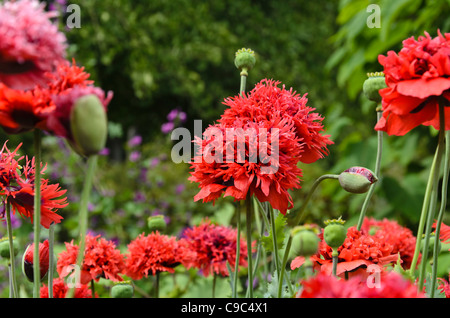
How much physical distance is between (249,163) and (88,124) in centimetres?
20

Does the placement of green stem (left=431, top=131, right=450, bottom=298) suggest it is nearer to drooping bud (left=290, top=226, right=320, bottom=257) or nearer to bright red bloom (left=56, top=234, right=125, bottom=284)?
drooping bud (left=290, top=226, right=320, bottom=257)

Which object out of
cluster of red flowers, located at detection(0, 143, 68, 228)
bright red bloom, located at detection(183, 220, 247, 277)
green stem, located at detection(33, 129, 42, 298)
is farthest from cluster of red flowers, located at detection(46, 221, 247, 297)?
green stem, located at detection(33, 129, 42, 298)

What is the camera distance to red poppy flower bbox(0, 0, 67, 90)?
254mm

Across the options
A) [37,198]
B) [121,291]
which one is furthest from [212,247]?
[37,198]

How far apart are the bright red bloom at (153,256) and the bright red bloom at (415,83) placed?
1.11ft

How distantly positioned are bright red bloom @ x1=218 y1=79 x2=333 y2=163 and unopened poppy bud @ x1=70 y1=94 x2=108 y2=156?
232mm

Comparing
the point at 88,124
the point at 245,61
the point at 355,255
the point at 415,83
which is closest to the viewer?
the point at 88,124

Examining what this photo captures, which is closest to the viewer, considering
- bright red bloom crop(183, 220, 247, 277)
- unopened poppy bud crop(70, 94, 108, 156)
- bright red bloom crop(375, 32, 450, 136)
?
unopened poppy bud crop(70, 94, 108, 156)

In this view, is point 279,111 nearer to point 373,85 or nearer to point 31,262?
point 373,85

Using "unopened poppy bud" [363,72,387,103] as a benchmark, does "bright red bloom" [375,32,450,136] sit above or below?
below

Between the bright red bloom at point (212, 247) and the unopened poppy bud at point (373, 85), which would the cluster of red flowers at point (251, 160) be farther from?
the bright red bloom at point (212, 247)

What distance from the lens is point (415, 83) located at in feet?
1.20
